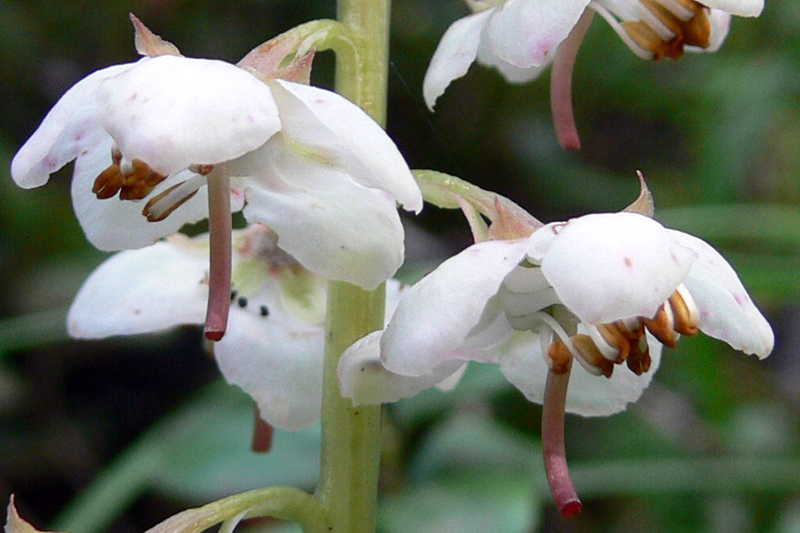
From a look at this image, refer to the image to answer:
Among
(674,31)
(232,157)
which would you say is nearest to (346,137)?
(232,157)

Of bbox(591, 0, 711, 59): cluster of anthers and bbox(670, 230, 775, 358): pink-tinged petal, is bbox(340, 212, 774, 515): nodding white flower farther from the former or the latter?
bbox(591, 0, 711, 59): cluster of anthers

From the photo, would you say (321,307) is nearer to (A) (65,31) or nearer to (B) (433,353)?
(B) (433,353)

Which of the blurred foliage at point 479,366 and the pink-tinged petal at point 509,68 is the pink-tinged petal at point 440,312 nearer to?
the pink-tinged petal at point 509,68

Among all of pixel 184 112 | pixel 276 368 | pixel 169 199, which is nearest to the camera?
pixel 184 112

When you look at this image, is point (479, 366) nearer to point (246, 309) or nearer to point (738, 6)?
point (246, 309)

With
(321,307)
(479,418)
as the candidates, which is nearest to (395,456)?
(479,418)

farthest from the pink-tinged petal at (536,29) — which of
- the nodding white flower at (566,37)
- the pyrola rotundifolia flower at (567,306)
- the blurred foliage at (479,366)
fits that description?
the blurred foliage at (479,366)
